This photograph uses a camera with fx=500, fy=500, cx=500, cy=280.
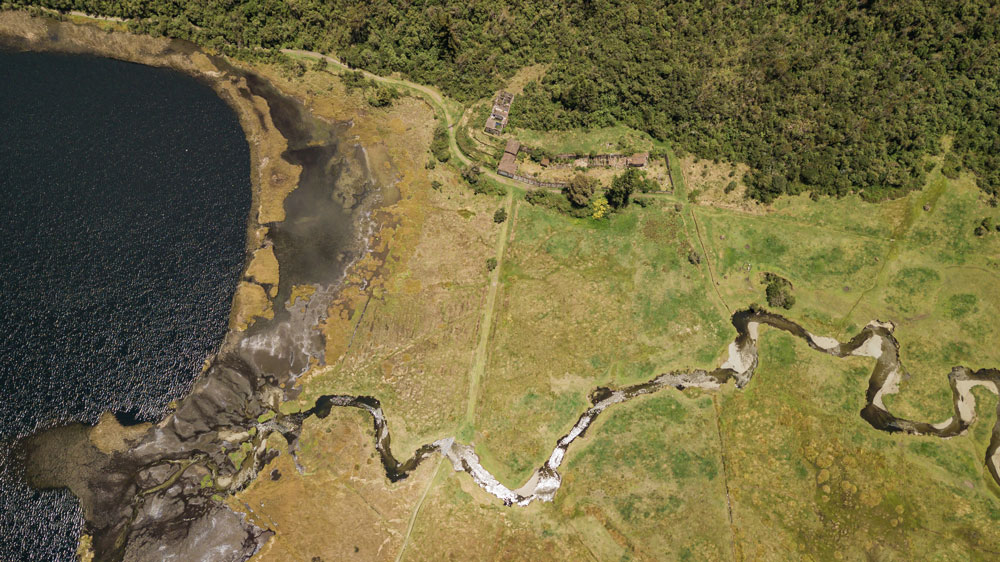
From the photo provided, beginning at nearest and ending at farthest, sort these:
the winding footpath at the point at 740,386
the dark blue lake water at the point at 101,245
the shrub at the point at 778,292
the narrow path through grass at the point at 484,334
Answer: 1. the dark blue lake water at the point at 101,245
2. the winding footpath at the point at 740,386
3. the narrow path through grass at the point at 484,334
4. the shrub at the point at 778,292

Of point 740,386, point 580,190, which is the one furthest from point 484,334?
point 740,386

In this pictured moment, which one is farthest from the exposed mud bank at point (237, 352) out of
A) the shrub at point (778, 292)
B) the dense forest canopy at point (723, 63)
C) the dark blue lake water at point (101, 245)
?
the shrub at point (778, 292)

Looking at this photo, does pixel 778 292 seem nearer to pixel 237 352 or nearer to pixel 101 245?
pixel 237 352

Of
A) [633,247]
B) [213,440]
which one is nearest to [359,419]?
[213,440]

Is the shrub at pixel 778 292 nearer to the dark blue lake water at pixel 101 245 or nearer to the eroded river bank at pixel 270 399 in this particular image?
the eroded river bank at pixel 270 399

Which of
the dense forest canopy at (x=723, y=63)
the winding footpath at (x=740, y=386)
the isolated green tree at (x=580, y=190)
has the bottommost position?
the winding footpath at (x=740, y=386)

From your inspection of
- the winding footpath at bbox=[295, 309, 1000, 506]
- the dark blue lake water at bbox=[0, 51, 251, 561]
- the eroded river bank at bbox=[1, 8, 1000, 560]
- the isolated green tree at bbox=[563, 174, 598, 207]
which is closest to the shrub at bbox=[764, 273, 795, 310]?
the winding footpath at bbox=[295, 309, 1000, 506]
